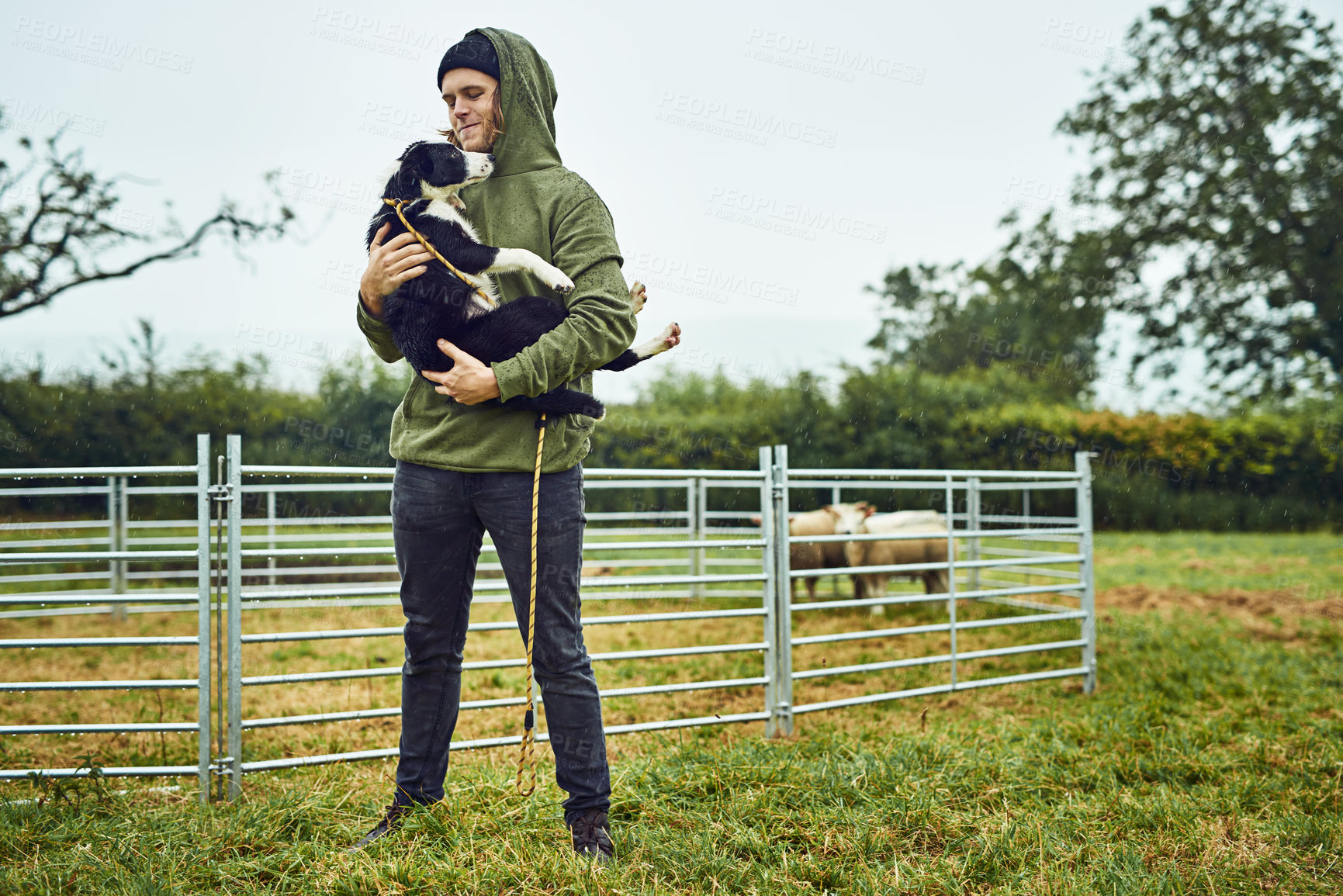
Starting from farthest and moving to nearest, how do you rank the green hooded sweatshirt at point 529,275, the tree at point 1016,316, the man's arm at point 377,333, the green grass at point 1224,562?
the tree at point 1016,316, the green grass at point 1224,562, the man's arm at point 377,333, the green hooded sweatshirt at point 529,275

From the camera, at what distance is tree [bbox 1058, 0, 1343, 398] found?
518 inches

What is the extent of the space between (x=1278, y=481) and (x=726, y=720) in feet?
49.2

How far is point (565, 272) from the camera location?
2.15m

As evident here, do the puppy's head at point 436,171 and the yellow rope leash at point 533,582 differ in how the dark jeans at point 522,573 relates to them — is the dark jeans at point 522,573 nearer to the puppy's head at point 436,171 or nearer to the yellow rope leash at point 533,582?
the yellow rope leash at point 533,582

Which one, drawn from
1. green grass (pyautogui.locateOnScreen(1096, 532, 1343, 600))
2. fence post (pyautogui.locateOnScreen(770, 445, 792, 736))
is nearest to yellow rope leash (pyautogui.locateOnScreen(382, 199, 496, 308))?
fence post (pyautogui.locateOnScreen(770, 445, 792, 736))

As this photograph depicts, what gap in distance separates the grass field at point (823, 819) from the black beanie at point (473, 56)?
185 centimetres

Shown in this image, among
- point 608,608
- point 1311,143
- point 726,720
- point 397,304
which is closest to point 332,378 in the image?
point 608,608

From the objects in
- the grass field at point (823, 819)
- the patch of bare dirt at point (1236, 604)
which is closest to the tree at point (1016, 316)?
the patch of bare dirt at point (1236, 604)

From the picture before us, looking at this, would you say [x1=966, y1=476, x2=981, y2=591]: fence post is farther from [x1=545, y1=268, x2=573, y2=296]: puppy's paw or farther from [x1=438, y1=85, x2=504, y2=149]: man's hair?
[x1=438, y1=85, x2=504, y2=149]: man's hair

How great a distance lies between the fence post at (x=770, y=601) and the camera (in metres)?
3.78

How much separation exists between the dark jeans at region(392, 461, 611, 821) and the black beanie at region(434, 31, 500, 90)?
3.11 ft

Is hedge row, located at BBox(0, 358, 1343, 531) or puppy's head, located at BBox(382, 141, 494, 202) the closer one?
puppy's head, located at BBox(382, 141, 494, 202)

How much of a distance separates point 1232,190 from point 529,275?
49.2ft

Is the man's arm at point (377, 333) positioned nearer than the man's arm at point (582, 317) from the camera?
No
